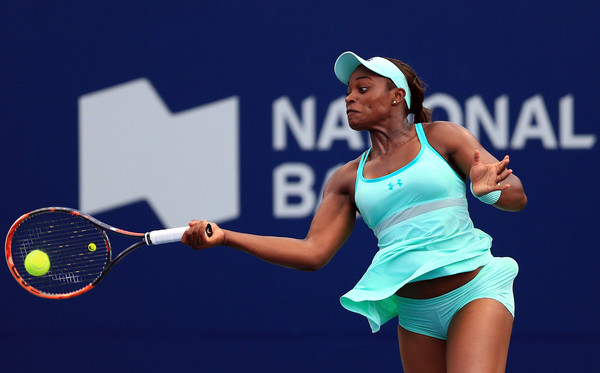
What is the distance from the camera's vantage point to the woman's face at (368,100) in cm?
276

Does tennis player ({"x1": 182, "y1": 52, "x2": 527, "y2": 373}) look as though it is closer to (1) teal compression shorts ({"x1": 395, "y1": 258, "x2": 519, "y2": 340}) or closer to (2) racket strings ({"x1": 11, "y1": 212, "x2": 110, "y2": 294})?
(1) teal compression shorts ({"x1": 395, "y1": 258, "x2": 519, "y2": 340})

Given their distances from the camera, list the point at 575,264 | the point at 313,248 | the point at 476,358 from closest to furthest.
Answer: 1. the point at 476,358
2. the point at 313,248
3. the point at 575,264

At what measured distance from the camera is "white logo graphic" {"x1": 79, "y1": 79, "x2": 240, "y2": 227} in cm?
459

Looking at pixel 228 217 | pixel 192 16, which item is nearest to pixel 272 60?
pixel 192 16

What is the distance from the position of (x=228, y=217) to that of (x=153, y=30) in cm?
116

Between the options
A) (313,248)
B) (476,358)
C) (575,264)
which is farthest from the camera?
(575,264)

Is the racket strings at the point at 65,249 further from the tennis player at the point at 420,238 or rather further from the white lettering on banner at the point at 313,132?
the white lettering on banner at the point at 313,132

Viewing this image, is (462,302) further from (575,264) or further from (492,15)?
(492,15)

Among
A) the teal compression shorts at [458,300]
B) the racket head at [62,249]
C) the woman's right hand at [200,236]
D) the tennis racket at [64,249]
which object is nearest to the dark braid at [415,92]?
the teal compression shorts at [458,300]

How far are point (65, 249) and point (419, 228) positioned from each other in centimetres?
153

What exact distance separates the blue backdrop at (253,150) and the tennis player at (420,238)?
173cm

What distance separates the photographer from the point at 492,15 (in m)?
4.45

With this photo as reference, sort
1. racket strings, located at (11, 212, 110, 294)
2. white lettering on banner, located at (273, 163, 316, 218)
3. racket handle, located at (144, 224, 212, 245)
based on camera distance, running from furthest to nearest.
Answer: white lettering on banner, located at (273, 163, 316, 218), racket strings, located at (11, 212, 110, 294), racket handle, located at (144, 224, 212, 245)

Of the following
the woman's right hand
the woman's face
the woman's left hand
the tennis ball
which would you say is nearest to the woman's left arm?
the woman's left hand
